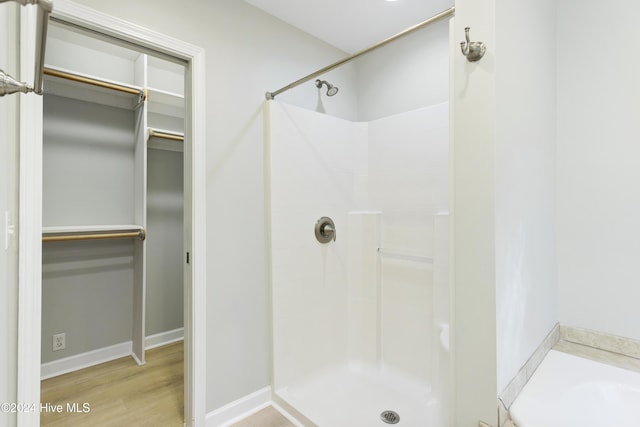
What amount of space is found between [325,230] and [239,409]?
4.01ft

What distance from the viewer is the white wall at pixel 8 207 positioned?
908 mm

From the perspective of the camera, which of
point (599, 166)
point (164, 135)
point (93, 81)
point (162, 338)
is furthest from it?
point (162, 338)

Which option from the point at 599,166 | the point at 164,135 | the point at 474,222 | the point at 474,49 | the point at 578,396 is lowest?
the point at 578,396

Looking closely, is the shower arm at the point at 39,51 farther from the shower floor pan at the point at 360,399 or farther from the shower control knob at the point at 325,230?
the shower floor pan at the point at 360,399

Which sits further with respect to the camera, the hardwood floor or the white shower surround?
the white shower surround

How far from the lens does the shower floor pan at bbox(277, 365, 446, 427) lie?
1.77 meters

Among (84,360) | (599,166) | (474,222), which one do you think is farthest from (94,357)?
(599,166)

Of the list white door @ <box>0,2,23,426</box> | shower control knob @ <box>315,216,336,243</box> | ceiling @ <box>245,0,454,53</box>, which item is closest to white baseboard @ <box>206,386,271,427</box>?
white door @ <box>0,2,23,426</box>

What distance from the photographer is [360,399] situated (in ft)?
6.47

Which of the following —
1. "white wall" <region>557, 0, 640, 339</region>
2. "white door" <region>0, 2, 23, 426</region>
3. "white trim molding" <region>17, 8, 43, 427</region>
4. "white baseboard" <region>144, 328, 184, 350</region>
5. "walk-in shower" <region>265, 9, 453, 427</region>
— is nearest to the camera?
"white door" <region>0, 2, 23, 426</region>

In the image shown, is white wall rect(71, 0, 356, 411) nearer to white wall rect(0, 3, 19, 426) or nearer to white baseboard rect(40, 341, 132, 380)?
white wall rect(0, 3, 19, 426)

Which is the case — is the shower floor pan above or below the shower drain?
above

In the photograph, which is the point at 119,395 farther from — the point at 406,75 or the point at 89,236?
the point at 406,75

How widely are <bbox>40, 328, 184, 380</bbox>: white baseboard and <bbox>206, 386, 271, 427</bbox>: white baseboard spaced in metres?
1.18
